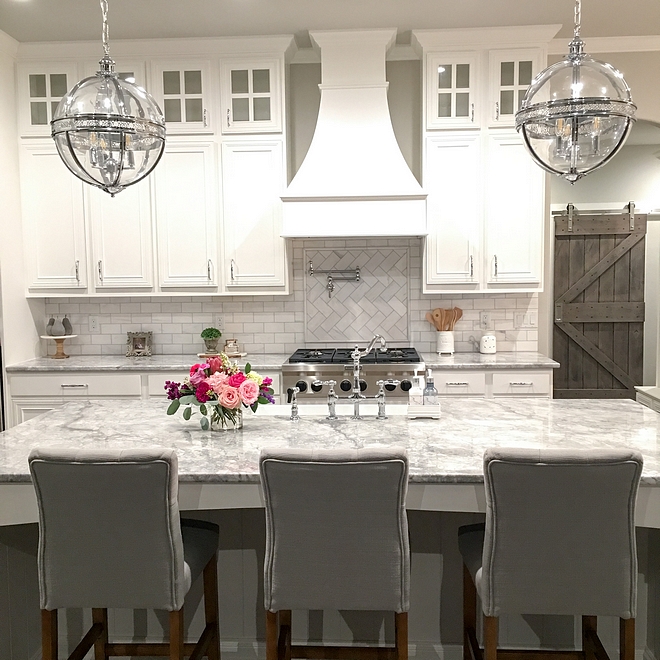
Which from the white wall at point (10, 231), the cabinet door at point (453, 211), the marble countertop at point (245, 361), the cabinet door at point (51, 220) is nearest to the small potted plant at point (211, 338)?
the marble countertop at point (245, 361)

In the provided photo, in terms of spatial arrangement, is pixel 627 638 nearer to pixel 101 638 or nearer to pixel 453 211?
pixel 101 638

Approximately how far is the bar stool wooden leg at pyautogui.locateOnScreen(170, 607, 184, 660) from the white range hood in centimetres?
273

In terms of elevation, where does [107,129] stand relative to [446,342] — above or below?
above

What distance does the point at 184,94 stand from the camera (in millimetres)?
4457

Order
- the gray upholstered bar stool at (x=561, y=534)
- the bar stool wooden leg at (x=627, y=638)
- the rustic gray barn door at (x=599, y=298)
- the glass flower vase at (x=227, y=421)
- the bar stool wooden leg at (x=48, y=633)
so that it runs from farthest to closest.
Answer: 1. the rustic gray barn door at (x=599, y=298)
2. the glass flower vase at (x=227, y=421)
3. the bar stool wooden leg at (x=48, y=633)
4. the bar stool wooden leg at (x=627, y=638)
5. the gray upholstered bar stool at (x=561, y=534)

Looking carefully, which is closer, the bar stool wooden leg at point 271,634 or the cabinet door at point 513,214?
the bar stool wooden leg at point 271,634

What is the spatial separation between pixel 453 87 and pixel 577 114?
2.46 m

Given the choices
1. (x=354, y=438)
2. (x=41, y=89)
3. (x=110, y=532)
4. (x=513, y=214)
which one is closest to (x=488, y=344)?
(x=513, y=214)

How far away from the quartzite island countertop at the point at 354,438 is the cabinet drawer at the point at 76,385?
128cm

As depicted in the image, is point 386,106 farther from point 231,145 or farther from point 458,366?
point 458,366

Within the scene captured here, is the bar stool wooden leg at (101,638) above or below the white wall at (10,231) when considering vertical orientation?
below

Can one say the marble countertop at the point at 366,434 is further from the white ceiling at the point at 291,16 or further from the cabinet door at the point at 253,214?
the white ceiling at the point at 291,16

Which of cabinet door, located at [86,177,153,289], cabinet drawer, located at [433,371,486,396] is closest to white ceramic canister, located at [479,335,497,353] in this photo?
cabinet drawer, located at [433,371,486,396]

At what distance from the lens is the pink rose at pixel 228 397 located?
2.38 meters
